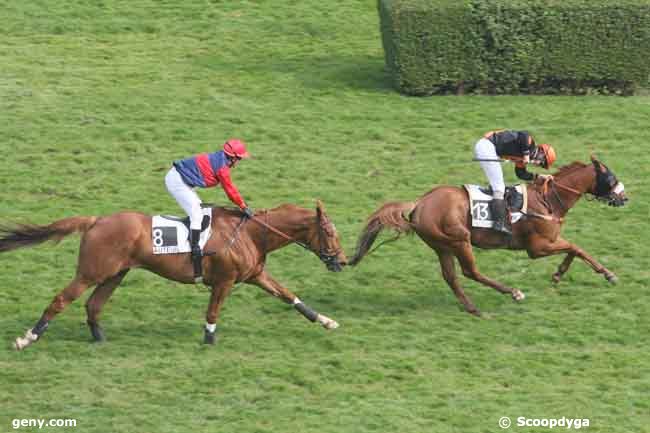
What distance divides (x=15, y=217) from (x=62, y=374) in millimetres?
4370

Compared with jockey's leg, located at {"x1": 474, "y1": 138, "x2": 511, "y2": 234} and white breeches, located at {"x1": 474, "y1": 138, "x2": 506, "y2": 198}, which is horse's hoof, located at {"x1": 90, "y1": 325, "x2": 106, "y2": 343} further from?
white breeches, located at {"x1": 474, "y1": 138, "x2": 506, "y2": 198}

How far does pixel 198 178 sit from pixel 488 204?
3142 mm

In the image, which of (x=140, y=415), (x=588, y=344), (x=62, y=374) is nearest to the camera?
(x=140, y=415)

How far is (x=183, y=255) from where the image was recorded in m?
12.5

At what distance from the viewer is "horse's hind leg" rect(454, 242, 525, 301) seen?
44.0 ft

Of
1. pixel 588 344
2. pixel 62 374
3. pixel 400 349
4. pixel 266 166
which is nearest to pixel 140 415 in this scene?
pixel 62 374

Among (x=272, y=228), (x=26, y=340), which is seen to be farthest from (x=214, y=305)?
(x=26, y=340)

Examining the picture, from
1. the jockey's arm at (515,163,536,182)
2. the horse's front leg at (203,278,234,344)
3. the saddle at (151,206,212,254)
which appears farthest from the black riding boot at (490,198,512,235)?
the saddle at (151,206,212,254)

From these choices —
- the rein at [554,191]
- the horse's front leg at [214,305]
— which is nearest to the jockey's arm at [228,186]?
the horse's front leg at [214,305]

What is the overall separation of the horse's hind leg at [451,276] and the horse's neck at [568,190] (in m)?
1.27

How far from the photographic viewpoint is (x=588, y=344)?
1272cm

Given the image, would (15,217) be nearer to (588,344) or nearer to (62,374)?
(62,374)

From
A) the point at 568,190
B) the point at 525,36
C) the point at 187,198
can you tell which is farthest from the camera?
the point at 525,36

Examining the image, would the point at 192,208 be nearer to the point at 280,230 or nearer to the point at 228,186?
the point at 228,186
